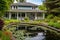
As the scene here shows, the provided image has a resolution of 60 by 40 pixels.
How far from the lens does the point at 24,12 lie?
199 feet

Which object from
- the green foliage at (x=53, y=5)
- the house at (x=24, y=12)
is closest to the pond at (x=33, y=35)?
the green foliage at (x=53, y=5)

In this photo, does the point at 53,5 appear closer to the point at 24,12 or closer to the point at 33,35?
the point at 33,35

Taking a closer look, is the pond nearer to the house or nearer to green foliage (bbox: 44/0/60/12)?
green foliage (bbox: 44/0/60/12)

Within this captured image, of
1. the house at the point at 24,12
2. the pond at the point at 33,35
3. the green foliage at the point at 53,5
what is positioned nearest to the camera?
the pond at the point at 33,35

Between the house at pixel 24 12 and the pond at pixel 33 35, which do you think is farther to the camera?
the house at pixel 24 12

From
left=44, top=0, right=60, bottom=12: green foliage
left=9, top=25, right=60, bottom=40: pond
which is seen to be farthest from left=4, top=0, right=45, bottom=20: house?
left=9, top=25, right=60, bottom=40: pond

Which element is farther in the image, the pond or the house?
the house

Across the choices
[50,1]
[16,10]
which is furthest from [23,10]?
[50,1]

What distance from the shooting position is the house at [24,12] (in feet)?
195

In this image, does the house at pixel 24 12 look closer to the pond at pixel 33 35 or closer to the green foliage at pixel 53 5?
the green foliage at pixel 53 5

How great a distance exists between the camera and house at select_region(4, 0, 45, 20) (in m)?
59.5

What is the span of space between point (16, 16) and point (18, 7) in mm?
4585

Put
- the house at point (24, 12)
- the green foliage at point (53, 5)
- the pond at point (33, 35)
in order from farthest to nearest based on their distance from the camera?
the house at point (24, 12), the green foliage at point (53, 5), the pond at point (33, 35)

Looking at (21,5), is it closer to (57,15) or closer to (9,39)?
(57,15)
